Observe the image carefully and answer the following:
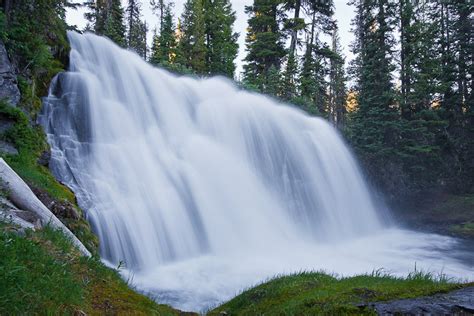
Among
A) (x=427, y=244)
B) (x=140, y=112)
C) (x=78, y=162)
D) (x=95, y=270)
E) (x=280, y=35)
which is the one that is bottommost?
(x=427, y=244)

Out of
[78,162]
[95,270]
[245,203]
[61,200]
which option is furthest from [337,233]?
[95,270]

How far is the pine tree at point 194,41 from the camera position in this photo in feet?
104

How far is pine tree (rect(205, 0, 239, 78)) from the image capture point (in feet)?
112

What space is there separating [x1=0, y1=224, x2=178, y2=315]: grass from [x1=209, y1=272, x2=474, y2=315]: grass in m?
1.46

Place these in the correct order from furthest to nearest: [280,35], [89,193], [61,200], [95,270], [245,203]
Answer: [280,35], [245,203], [89,193], [61,200], [95,270]

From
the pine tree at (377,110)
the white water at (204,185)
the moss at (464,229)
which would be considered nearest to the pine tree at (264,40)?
the pine tree at (377,110)

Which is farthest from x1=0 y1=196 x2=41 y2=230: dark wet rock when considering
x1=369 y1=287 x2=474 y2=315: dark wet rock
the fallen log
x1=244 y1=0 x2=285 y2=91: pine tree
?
x1=244 y1=0 x2=285 y2=91: pine tree

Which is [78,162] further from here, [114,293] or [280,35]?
[280,35]

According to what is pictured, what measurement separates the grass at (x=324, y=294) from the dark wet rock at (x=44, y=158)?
6415 millimetres

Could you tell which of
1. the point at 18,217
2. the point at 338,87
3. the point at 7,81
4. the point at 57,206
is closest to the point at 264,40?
the point at 338,87

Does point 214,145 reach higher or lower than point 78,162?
higher

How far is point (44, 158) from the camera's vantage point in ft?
29.9

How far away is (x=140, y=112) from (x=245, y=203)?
567 centimetres

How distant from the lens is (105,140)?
38.6 feet
